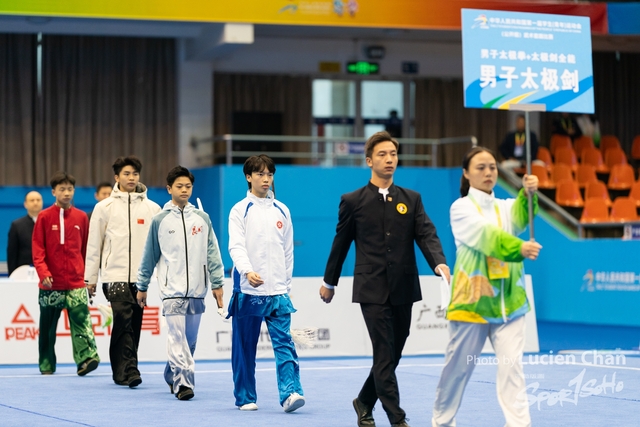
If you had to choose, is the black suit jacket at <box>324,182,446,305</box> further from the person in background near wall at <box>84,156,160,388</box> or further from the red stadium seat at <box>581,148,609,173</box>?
the red stadium seat at <box>581,148,609,173</box>

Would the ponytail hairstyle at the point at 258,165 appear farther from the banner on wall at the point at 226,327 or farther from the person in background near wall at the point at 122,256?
the banner on wall at the point at 226,327

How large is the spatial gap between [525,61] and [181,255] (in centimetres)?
334

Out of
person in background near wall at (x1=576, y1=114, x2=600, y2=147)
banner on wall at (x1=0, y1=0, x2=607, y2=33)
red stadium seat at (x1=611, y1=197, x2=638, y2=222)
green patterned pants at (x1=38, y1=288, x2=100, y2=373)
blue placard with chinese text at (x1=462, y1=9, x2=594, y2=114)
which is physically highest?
banner on wall at (x1=0, y1=0, x2=607, y2=33)

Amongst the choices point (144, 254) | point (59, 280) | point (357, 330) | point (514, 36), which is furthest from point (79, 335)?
point (514, 36)

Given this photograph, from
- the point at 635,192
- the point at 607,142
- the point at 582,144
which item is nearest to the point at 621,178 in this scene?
the point at 635,192

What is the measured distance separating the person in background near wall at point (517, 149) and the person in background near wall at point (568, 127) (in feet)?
7.27

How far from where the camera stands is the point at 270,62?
883 inches

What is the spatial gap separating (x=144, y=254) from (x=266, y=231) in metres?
1.30

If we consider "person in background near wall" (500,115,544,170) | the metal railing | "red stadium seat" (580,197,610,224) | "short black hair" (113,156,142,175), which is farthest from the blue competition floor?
the metal railing

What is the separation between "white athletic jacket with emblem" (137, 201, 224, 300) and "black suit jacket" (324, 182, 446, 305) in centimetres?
187

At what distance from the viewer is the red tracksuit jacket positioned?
33.3 feet

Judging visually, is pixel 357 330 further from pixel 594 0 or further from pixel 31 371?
pixel 594 0

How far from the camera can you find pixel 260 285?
7.68 m

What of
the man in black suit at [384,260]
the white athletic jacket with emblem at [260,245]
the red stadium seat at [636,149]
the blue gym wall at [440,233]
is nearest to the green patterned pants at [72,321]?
the white athletic jacket with emblem at [260,245]
